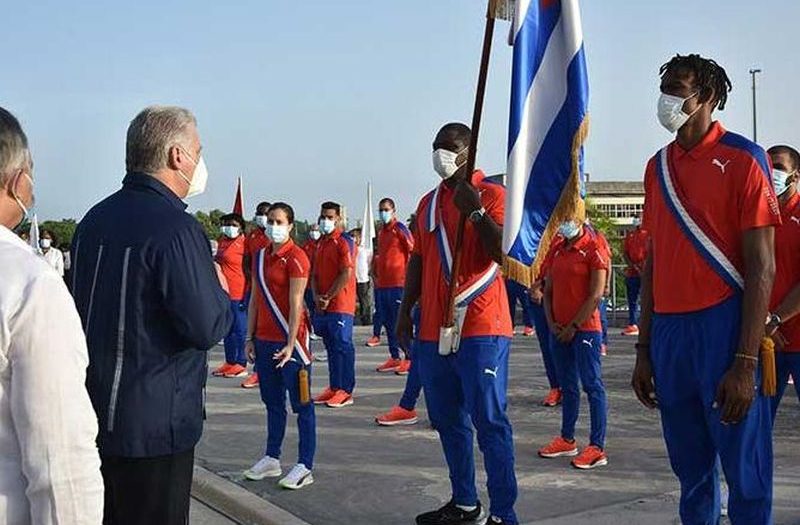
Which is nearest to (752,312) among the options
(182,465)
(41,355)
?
(182,465)

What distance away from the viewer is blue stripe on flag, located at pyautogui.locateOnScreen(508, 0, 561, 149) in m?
4.96

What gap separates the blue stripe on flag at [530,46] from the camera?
4.96 metres

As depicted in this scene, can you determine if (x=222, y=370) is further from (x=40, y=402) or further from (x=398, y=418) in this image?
(x=40, y=402)

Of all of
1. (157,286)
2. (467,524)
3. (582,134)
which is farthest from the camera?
(467,524)

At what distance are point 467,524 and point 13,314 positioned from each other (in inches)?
152

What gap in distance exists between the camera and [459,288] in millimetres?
5316

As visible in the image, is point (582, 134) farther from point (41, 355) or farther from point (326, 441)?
point (326, 441)

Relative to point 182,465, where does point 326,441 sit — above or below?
below

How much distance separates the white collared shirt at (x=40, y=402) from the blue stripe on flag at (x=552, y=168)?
295 cm

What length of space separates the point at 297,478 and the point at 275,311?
3.79ft

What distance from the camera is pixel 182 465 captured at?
11.7ft

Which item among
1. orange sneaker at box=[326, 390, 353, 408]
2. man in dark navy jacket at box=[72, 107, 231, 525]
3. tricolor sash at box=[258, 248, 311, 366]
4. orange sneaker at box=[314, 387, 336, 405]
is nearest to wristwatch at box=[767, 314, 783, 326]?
man in dark navy jacket at box=[72, 107, 231, 525]

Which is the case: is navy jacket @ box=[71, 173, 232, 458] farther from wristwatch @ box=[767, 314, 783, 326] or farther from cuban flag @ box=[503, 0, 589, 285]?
wristwatch @ box=[767, 314, 783, 326]

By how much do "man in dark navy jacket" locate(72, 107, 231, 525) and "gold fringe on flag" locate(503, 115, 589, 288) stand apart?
5.80ft
